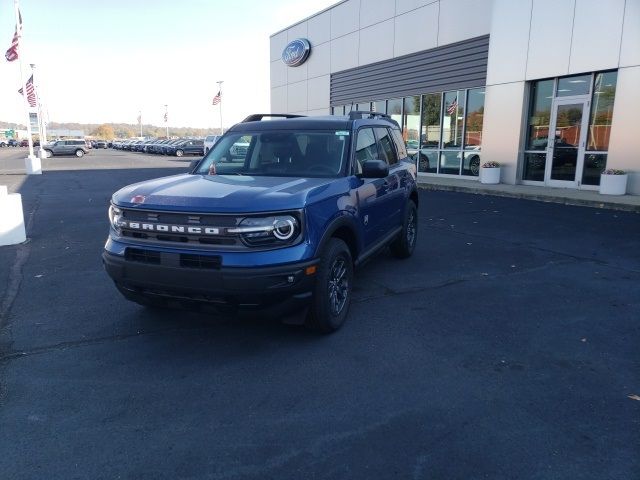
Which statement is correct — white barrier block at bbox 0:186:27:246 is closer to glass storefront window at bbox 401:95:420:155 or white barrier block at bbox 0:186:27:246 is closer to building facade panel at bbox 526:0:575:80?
building facade panel at bbox 526:0:575:80

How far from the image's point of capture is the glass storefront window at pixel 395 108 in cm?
2106

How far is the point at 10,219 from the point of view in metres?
7.72

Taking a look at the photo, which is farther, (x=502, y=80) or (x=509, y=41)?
(x=502, y=80)

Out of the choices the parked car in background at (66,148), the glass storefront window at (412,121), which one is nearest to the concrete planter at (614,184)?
the glass storefront window at (412,121)

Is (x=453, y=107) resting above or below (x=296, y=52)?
below

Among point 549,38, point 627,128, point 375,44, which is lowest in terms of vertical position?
point 627,128

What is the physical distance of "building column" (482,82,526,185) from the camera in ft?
50.7

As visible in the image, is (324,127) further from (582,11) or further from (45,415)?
Result: (582,11)

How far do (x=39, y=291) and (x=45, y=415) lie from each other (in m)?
2.88

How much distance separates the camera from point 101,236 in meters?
8.64

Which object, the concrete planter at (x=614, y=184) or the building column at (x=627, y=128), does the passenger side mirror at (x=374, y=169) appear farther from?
the building column at (x=627, y=128)

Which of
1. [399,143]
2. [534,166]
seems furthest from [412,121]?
[399,143]

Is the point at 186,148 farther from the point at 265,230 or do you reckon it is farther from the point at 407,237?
the point at 265,230

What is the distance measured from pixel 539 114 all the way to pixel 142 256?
14.7m
